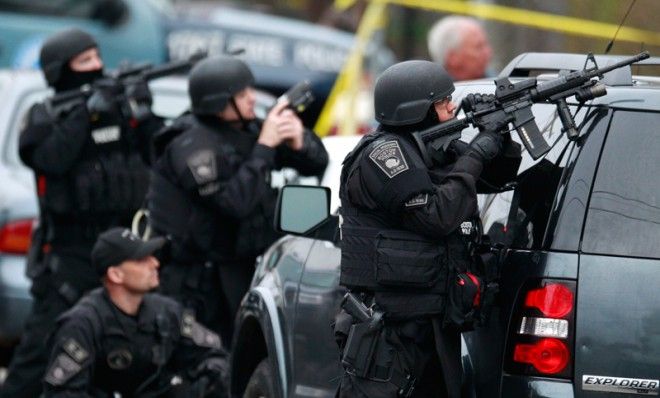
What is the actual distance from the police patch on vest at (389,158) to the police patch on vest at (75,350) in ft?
7.82

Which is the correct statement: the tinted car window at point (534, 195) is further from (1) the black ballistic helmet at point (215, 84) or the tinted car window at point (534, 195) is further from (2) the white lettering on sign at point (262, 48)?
(2) the white lettering on sign at point (262, 48)

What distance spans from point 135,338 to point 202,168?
79 cm

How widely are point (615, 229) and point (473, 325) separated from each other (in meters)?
0.56

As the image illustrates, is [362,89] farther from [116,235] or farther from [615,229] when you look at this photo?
[615,229]

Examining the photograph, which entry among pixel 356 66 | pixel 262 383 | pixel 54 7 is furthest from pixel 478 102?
pixel 54 7

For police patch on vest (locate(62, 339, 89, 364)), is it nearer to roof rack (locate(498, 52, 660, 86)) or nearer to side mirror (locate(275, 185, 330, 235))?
side mirror (locate(275, 185, 330, 235))

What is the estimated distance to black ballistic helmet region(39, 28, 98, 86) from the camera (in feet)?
26.1

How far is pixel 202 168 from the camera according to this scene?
267 inches

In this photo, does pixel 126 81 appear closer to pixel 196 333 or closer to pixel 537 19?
pixel 196 333

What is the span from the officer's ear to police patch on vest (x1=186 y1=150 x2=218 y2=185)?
0.56 metres

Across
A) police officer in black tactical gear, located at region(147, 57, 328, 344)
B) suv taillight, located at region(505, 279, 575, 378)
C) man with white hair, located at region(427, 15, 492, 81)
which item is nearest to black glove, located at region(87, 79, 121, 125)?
police officer in black tactical gear, located at region(147, 57, 328, 344)

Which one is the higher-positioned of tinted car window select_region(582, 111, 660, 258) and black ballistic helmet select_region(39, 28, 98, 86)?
tinted car window select_region(582, 111, 660, 258)

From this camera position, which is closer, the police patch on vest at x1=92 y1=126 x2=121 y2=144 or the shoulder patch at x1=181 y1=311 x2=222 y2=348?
the shoulder patch at x1=181 y1=311 x2=222 y2=348

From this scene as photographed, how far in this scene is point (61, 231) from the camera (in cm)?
793
